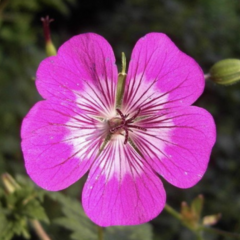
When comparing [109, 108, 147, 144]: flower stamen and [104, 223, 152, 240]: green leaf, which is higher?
[109, 108, 147, 144]: flower stamen

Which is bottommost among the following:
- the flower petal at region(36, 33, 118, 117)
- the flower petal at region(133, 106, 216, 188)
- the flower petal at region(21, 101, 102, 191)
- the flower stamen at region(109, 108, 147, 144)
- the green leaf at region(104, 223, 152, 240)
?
the green leaf at region(104, 223, 152, 240)

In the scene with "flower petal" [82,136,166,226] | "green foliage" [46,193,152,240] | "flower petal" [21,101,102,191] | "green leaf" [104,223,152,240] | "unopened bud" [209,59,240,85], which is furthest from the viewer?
"green leaf" [104,223,152,240]

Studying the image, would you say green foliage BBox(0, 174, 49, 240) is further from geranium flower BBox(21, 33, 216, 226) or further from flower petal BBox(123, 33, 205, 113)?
flower petal BBox(123, 33, 205, 113)

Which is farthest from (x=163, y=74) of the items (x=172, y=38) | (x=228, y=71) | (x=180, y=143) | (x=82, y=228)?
(x=172, y=38)

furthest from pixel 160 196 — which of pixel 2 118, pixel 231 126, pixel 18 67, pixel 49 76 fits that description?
pixel 231 126

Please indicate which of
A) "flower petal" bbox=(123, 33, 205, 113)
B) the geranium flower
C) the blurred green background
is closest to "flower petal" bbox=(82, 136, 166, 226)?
the geranium flower

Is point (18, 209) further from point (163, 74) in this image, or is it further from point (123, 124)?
point (163, 74)

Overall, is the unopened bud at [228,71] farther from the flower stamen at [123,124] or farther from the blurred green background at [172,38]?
the blurred green background at [172,38]
